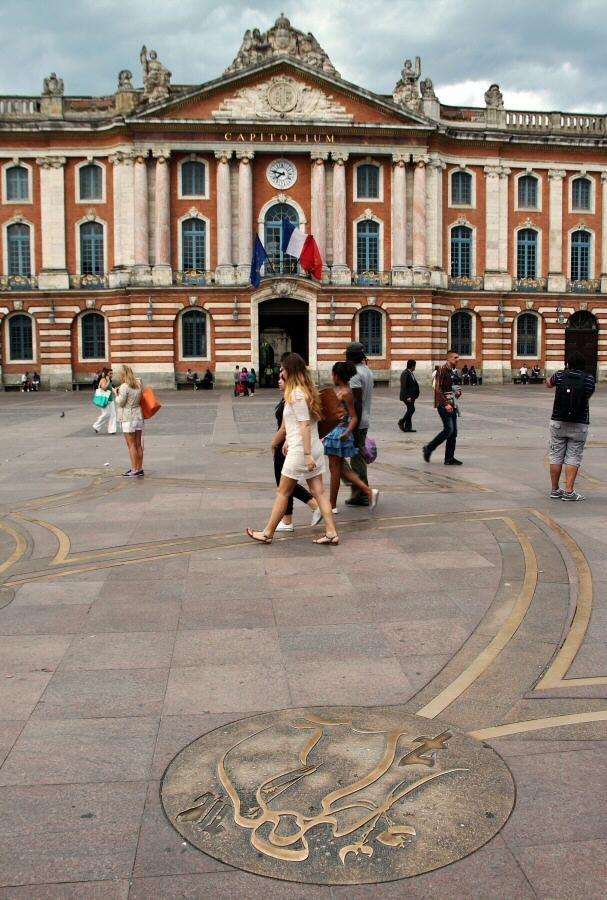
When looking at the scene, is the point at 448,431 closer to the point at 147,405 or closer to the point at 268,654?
the point at 147,405

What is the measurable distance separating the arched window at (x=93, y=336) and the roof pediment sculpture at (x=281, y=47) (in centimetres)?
1508

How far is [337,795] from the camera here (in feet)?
13.1

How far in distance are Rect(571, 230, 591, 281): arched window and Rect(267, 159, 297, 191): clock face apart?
679 inches

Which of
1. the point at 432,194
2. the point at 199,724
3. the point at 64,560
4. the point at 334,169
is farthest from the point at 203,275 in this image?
the point at 199,724

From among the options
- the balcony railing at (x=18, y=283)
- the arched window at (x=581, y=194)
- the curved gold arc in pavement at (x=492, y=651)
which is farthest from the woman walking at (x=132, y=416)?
the arched window at (x=581, y=194)

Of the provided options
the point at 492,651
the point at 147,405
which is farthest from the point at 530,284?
the point at 492,651

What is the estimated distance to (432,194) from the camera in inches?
1917

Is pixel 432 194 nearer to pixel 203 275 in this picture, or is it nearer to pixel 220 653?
pixel 203 275

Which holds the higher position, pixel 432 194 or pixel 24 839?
pixel 432 194

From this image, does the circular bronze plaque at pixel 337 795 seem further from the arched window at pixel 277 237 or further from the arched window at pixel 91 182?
the arched window at pixel 91 182

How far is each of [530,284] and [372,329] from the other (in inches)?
400

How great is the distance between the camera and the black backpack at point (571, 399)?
11430mm

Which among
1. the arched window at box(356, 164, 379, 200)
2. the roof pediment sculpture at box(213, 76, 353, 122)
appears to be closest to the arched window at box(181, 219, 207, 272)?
the roof pediment sculpture at box(213, 76, 353, 122)

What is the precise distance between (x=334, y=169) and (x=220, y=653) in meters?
44.5
